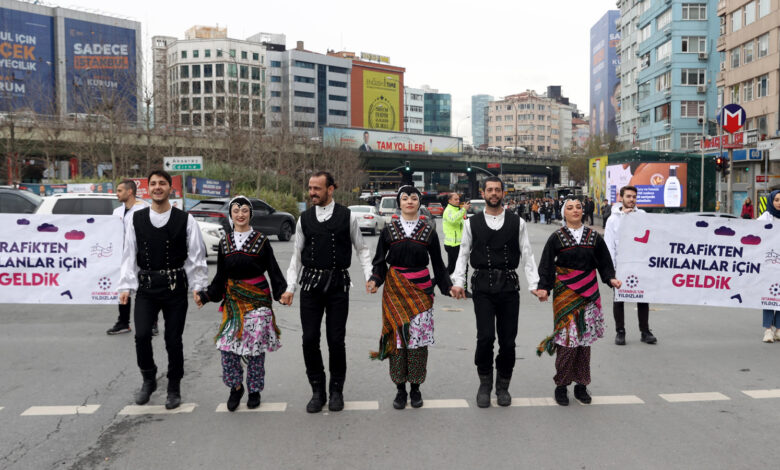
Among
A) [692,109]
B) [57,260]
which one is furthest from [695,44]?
[57,260]

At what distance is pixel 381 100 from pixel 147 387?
141 meters

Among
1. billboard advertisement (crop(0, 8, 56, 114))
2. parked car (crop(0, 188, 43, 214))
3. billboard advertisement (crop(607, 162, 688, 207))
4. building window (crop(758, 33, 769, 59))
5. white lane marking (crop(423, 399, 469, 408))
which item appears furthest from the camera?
billboard advertisement (crop(0, 8, 56, 114))

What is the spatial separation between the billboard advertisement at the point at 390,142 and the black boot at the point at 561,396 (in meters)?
69.7

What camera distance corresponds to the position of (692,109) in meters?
64.2

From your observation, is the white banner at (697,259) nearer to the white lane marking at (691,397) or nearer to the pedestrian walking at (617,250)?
the pedestrian walking at (617,250)

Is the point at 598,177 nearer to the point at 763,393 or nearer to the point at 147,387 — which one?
the point at 763,393

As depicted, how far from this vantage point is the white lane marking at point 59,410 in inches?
211

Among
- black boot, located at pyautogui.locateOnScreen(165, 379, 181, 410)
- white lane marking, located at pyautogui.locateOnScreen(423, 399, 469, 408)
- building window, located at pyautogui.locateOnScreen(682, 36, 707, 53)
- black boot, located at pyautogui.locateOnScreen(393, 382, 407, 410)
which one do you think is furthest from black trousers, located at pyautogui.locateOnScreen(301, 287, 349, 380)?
building window, located at pyautogui.locateOnScreen(682, 36, 707, 53)

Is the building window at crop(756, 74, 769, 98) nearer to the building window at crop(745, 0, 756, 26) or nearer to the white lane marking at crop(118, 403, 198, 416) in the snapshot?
the building window at crop(745, 0, 756, 26)

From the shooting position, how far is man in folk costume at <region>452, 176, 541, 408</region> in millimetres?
5602

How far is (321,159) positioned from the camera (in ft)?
230

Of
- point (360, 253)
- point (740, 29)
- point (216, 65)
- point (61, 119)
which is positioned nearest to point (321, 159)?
point (61, 119)

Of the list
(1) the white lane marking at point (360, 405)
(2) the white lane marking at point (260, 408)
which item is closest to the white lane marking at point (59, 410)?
(2) the white lane marking at point (260, 408)

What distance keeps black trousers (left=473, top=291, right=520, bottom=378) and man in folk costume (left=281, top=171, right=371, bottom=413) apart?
1.09 metres
